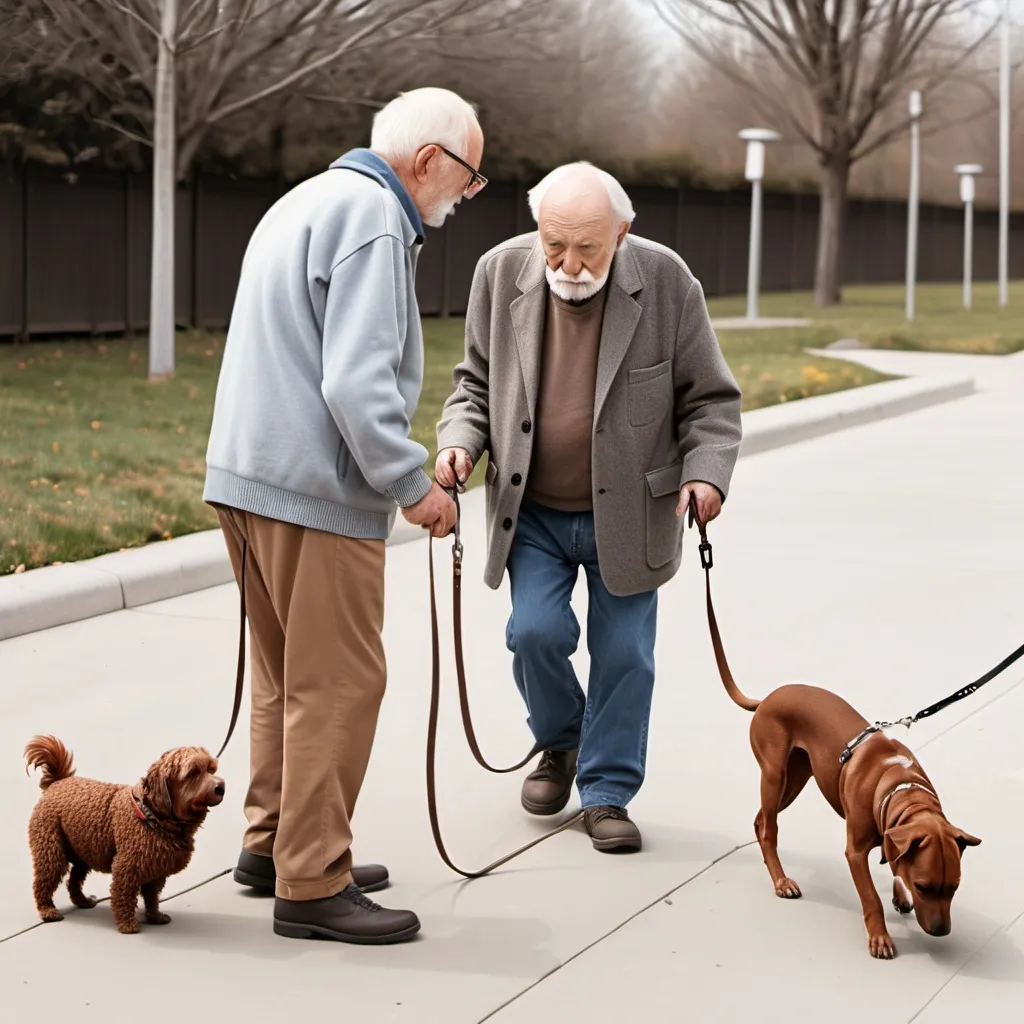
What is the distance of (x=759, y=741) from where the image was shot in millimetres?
4434

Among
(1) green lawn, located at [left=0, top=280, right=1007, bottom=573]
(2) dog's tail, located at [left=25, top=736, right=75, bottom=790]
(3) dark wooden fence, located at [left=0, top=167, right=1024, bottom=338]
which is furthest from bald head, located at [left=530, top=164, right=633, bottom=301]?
(3) dark wooden fence, located at [left=0, top=167, right=1024, bottom=338]

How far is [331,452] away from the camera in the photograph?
12.9 ft

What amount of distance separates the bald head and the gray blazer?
13 cm

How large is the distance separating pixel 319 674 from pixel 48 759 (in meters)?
0.71

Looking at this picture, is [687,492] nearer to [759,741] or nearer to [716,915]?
[759,741]

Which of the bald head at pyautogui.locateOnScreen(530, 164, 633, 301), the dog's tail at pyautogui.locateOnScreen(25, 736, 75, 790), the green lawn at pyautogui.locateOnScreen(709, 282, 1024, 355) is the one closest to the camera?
the dog's tail at pyautogui.locateOnScreen(25, 736, 75, 790)

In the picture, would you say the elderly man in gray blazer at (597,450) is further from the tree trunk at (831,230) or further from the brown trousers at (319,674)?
the tree trunk at (831,230)

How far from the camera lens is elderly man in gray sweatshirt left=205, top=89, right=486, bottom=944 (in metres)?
3.83

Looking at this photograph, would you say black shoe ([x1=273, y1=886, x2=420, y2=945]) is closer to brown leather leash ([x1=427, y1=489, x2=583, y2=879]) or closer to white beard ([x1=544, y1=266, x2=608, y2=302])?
brown leather leash ([x1=427, y1=489, x2=583, y2=879])

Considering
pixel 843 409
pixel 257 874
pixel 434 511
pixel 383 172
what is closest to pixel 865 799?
pixel 434 511

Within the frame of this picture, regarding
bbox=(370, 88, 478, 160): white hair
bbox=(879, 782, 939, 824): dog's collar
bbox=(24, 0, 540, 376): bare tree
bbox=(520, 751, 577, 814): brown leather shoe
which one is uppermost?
bbox=(24, 0, 540, 376): bare tree

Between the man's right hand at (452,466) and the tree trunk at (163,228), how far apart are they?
39.4ft

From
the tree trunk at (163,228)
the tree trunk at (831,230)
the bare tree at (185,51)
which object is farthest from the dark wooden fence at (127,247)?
the tree trunk at (831,230)

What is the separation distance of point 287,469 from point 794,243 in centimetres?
3876
